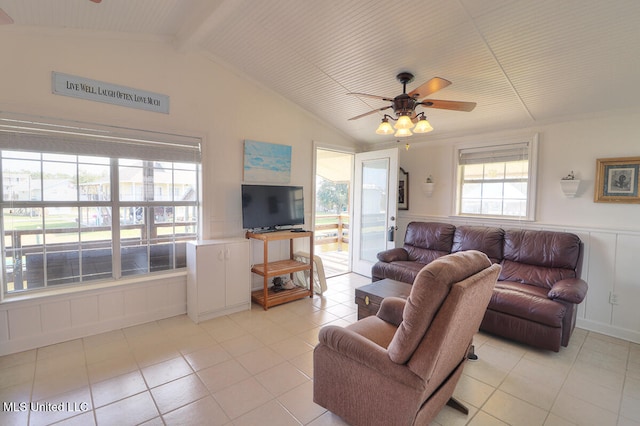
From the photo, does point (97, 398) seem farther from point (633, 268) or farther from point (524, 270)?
point (633, 268)

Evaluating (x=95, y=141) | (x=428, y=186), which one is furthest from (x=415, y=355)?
(x=428, y=186)

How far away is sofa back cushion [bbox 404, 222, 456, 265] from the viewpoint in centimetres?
415

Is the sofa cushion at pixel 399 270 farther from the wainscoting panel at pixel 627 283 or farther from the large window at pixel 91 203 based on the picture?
the large window at pixel 91 203

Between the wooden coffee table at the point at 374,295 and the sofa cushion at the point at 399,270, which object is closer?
the wooden coffee table at the point at 374,295

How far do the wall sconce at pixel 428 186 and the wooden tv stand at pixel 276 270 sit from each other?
193 cm

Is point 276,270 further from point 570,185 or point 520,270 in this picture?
point 570,185

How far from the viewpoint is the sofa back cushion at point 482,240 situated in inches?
146

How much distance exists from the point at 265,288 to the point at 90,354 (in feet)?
5.60

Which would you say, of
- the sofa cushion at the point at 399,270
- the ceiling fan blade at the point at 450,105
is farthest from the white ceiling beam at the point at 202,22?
the sofa cushion at the point at 399,270

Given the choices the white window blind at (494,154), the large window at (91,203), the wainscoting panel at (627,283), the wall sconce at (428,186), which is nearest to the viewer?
the large window at (91,203)

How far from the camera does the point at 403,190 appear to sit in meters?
5.00

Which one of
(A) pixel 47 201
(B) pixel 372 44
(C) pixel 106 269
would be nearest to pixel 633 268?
(B) pixel 372 44

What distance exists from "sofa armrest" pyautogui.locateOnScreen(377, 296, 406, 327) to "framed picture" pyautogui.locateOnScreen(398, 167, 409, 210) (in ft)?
9.48

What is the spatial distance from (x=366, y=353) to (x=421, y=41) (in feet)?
8.27
